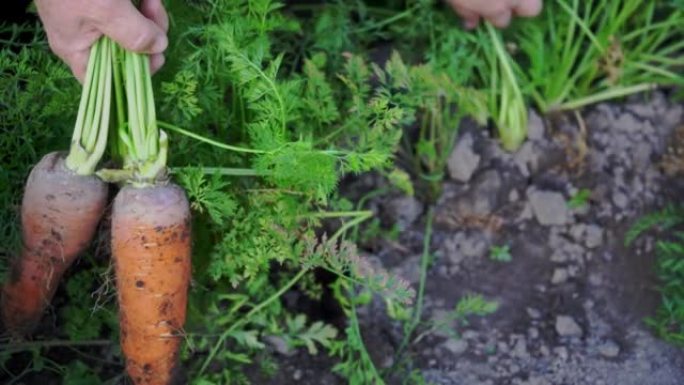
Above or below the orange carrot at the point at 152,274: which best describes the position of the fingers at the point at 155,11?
above

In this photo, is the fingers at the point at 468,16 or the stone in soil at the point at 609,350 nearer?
the stone in soil at the point at 609,350

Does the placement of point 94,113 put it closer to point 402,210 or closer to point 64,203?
point 64,203

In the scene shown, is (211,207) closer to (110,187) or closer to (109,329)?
(110,187)

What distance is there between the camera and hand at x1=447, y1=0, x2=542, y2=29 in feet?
6.04

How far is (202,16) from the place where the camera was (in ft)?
5.27

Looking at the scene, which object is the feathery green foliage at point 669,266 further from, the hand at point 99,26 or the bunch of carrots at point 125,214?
the hand at point 99,26

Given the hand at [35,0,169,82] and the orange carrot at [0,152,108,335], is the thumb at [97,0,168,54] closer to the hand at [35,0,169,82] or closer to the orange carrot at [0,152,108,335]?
the hand at [35,0,169,82]

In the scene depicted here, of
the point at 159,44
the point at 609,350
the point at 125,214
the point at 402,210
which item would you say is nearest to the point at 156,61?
the point at 159,44

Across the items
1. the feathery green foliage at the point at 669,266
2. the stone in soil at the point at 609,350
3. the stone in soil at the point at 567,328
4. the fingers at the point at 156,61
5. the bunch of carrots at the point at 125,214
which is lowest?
the stone in soil at the point at 609,350

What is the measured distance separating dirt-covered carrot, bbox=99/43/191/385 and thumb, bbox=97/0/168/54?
0.14 ft

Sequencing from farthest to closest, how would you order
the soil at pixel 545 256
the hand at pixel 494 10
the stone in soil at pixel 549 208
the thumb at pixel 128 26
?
the stone in soil at pixel 549 208 < the hand at pixel 494 10 < the soil at pixel 545 256 < the thumb at pixel 128 26

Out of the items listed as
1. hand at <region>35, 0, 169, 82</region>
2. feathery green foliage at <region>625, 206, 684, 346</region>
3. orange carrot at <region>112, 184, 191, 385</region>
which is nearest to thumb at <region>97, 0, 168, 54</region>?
hand at <region>35, 0, 169, 82</region>

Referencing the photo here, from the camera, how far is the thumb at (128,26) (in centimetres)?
136

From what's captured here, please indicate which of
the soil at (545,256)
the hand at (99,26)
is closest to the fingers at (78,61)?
the hand at (99,26)
